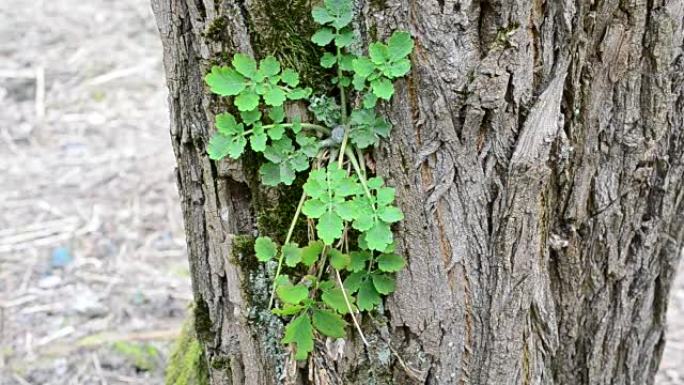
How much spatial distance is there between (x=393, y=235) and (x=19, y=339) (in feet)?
8.15

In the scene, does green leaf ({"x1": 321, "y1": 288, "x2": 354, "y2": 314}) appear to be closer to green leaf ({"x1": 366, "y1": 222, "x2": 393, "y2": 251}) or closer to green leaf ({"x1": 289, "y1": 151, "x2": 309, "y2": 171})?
green leaf ({"x1": 366, "y1": 222, "x2": 393, "y2": 251})

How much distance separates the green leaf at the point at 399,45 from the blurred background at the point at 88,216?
7.13ft

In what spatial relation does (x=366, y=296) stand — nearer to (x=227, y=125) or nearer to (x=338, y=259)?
(x=338, y=259)

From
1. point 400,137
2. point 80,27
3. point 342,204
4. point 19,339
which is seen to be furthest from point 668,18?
point 80,27

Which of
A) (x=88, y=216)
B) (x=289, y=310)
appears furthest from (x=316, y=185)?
(x=88, y=216)

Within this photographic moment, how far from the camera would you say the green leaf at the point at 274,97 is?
1.38 meters

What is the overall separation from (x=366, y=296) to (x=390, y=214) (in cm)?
20

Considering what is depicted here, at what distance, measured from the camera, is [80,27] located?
22.1ft

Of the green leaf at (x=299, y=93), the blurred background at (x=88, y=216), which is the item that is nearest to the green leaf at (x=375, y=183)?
the green leaf at (x=299, y=93)

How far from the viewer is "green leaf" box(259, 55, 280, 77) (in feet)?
4.54

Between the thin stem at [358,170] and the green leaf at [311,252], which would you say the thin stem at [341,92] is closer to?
the thin stem at [358,170]

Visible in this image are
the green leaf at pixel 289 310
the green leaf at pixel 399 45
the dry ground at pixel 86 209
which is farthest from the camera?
the dry ground at pixel 86 209

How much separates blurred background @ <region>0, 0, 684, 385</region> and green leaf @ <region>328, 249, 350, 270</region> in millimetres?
1883

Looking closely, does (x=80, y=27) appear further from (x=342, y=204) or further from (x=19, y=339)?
(x=342, y=204)
